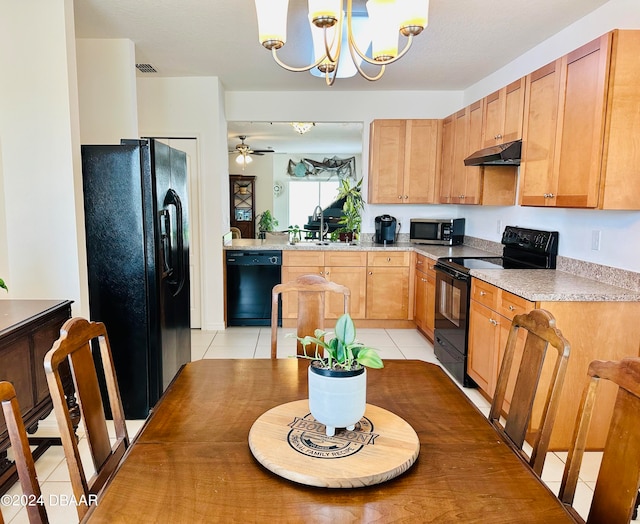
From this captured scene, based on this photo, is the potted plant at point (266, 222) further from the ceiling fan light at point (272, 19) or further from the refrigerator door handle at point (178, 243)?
the ceiling fan light at point (272, 19)

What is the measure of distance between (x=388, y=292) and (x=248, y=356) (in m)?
1.70

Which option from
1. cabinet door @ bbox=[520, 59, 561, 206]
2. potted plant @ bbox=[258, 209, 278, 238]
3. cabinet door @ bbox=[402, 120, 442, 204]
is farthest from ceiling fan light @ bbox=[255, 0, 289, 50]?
potted plant @ bbox=[258, 209, 278, 238]

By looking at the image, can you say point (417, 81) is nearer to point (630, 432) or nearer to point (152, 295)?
point (152, 295)

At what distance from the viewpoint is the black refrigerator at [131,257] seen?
267cm

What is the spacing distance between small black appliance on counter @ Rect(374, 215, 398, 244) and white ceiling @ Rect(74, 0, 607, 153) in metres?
1.42

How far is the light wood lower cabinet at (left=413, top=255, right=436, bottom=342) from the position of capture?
4289 millimetres

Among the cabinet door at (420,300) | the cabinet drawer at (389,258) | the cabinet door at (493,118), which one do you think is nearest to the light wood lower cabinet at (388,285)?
the cabinet drawer at (389,258)

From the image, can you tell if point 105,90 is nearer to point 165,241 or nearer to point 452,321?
point 165,241

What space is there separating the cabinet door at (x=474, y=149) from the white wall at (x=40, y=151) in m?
3.06

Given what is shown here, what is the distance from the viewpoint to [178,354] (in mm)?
3199

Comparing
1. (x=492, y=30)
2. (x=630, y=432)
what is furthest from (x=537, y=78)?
(x=630, y=432)

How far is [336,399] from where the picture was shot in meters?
1.19

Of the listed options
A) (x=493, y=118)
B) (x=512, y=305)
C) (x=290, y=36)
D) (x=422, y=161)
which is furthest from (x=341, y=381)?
(x=422, y=161)

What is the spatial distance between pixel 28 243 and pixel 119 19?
1.62m
